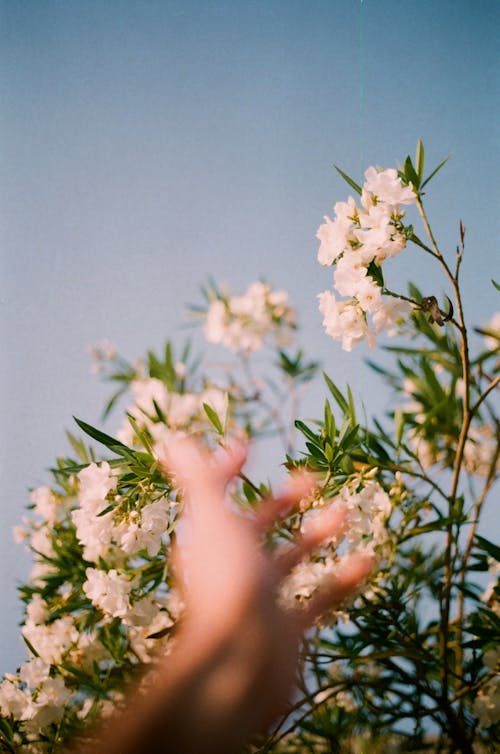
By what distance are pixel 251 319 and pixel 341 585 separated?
164 cm

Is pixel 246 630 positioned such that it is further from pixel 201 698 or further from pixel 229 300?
pixel 229 300

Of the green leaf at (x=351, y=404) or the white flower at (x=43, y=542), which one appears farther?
the white flower at (x=43, y=542)

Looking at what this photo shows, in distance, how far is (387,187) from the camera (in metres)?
1.04

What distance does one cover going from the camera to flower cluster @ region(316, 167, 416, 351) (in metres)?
1.03

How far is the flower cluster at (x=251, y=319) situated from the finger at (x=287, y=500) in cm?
149

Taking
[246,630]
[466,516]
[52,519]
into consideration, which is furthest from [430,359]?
[52,519]

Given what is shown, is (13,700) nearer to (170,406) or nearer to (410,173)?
(170,406)

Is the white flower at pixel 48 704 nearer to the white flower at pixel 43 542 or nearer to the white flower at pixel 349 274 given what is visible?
the white flower at pixel 43 542

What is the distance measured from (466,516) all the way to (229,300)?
1659 mm

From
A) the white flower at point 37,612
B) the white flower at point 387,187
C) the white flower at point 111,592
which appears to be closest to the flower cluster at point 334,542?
the white flower at point 111,592

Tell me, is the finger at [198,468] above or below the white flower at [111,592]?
above

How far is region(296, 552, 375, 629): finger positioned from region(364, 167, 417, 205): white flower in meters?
0.82

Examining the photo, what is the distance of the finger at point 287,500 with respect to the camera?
115cm

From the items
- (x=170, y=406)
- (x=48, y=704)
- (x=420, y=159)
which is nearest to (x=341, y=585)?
(x=48, y=704)
